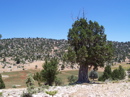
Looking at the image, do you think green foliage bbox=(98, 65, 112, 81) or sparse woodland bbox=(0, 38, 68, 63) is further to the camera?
sparse woodland bbox=(0, 38, 68, 63)

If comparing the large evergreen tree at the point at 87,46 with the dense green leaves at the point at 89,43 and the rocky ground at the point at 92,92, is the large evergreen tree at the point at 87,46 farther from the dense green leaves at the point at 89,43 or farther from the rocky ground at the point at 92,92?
the rocky ground at the point at 92,92

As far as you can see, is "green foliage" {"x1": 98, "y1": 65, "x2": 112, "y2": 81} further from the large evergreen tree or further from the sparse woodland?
the sparse woodland

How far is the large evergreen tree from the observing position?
69.1 feet

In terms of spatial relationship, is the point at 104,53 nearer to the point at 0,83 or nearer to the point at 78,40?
the point at 78,40

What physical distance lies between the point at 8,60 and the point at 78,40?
101753 mm

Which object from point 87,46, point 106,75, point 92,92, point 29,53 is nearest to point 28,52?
point 29,53

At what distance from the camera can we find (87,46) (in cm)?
2253

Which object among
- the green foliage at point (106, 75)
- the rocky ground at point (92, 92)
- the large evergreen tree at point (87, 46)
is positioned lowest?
the green foliage at point (106, 75)

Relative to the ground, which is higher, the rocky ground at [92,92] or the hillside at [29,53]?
the hillside at [29,53]

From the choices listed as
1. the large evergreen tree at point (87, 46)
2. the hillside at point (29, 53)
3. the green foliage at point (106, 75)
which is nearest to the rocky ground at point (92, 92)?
the large evergreen tree at point (87, 46)

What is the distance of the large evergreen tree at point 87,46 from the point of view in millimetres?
21062

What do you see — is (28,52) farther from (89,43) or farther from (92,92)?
(92,92)

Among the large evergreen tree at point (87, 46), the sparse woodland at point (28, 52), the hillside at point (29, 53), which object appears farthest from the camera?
the sparse woodland at point (28, 52)

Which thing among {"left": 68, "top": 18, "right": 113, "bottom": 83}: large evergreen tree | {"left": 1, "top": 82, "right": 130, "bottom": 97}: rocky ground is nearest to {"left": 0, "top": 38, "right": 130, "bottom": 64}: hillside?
{"left": 68, "top": 18, "right": 113, "bottom": 83}: large evergreen tree
